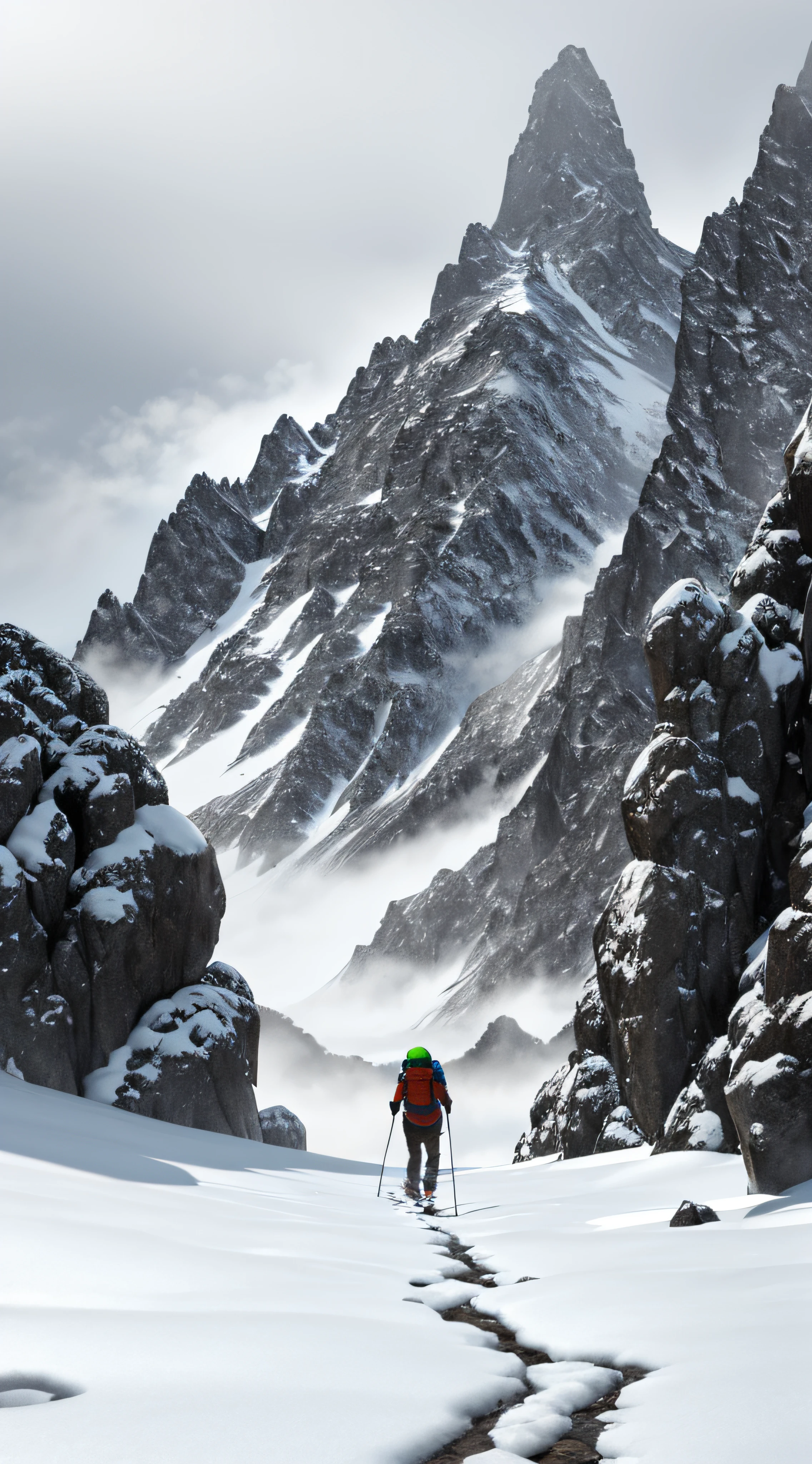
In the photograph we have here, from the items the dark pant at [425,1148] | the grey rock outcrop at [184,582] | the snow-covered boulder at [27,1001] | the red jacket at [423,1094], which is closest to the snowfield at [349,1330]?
the red jacket at [423,1094]

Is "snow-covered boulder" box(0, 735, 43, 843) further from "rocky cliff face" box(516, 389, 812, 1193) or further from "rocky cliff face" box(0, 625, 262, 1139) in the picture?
"rocky cliff face" box(516, 389, 812, 1193)

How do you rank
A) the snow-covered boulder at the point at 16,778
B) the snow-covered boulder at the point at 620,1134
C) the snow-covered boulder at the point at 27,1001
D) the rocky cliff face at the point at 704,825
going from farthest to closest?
the snow-covered boulder at the point at 620,1134 < the snow-covered boulder at the point at 16,778 < the rocky cliff face at the point at 704,825 < the snow-covered boulder at the point at 27,1001

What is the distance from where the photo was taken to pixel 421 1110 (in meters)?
14.1

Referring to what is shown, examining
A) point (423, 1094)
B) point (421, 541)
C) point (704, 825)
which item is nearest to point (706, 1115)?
point (423, 1094)

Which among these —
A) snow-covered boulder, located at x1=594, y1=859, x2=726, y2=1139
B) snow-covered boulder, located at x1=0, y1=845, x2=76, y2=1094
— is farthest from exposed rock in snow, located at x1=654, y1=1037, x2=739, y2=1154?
snow-covered boulder, located at x1=0, y1=845, x2=76, y2=1094

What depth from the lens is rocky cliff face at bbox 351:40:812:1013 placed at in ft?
203

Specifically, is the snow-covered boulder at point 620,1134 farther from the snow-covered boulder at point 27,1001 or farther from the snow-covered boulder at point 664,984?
the snow-covered boulder at point 27,1001

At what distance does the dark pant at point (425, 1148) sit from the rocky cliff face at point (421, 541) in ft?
256

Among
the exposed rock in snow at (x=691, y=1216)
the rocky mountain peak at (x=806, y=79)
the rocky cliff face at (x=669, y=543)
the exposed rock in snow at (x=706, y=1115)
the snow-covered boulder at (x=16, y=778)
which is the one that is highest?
the rocky mountain peak at (x=806, y=79)

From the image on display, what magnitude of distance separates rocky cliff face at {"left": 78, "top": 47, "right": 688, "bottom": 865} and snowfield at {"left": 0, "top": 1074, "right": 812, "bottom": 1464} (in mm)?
85599

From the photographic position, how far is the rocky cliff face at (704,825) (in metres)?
18.6

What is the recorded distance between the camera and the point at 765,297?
68062 millimetres

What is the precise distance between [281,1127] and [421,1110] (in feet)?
40.1

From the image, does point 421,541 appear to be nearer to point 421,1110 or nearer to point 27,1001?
point 27,1001
